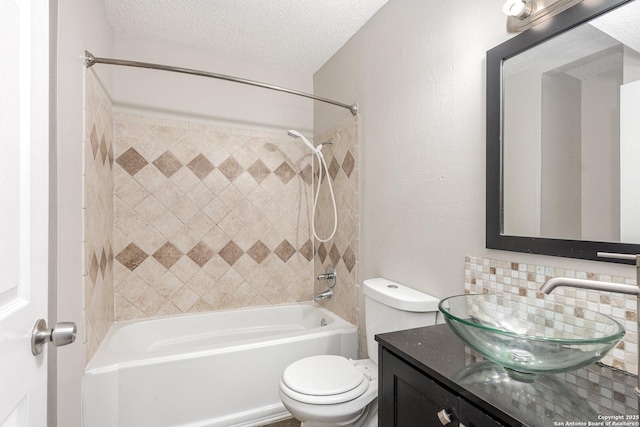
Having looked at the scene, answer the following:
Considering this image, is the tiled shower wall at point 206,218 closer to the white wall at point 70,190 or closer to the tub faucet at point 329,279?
the tub faucet at point 329,279

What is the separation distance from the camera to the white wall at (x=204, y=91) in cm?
221

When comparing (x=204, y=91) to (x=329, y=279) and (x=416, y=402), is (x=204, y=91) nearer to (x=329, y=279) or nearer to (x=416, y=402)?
(x=329, y=279)

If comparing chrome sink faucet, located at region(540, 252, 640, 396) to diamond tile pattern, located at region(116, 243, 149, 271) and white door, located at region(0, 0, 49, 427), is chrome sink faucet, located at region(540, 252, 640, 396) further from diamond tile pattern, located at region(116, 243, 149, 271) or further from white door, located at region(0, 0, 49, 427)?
diamond tile pattern, located at region(116, 243, 149, 271)

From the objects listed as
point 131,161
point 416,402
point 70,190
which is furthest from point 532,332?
point 131,161

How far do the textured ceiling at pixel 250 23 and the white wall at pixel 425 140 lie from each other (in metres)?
0.19

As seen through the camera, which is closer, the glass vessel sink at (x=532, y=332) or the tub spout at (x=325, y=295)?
the glass vessel sink at (x=532, y=332)

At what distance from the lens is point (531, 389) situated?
2.44 feet

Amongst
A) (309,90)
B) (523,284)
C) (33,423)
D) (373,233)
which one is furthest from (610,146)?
(309,90)

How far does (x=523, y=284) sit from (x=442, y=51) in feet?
3.44

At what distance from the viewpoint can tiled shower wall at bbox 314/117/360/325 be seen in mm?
2115

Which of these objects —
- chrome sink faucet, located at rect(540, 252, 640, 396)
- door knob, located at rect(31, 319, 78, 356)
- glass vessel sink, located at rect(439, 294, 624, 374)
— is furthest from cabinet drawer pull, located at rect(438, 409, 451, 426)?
door knob, located at rect(31, 319, 78, 356)

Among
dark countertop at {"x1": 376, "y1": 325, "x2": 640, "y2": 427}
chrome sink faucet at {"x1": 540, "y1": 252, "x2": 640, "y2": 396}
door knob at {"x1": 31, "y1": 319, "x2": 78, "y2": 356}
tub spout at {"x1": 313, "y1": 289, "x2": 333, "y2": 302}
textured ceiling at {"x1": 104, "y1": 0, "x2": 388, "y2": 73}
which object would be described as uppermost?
textured ceiling at {"x1": 104, "y1": 0, "x2": 388, "y2": 73}

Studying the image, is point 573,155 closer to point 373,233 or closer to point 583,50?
point 583,50

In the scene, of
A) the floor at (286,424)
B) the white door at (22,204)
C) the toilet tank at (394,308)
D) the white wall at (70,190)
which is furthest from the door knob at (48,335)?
the floor at (286,424)
